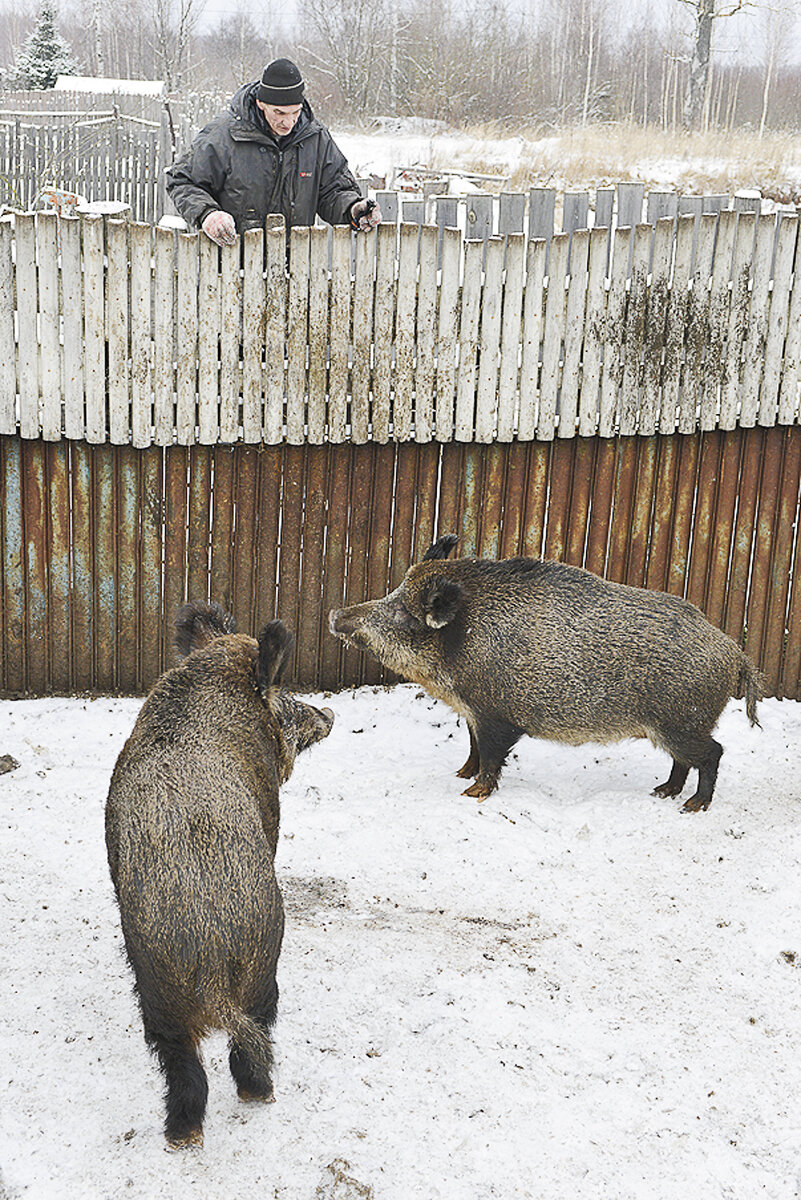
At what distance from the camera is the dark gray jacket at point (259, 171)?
662 cm

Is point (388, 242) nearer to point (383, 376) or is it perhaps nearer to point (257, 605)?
point (383, 376)

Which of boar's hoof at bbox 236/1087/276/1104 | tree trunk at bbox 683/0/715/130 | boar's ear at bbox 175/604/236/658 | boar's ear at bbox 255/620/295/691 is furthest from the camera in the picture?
tree trunk at bbox 683/0/715/130

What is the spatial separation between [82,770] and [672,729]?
2836 millimetres

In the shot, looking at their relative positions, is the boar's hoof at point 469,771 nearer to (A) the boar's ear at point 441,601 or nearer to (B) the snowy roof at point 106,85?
(A) the boar's ear at point 441,601

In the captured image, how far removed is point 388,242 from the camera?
6113mm

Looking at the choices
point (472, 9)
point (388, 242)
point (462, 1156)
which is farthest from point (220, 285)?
point (472, 9)

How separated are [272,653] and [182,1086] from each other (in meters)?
1.33

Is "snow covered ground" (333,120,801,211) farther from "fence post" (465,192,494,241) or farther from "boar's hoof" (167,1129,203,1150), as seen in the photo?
"boar's hoof" (167,1129,203,1150)

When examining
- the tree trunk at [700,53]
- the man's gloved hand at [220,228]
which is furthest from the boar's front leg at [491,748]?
the tree trunk at [700,53]

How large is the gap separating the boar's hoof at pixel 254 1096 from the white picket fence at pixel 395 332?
3492mm

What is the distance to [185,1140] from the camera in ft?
11.2

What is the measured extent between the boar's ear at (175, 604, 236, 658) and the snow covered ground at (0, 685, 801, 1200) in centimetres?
117

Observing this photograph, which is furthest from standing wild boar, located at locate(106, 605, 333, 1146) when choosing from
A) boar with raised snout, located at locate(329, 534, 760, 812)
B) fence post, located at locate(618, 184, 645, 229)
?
fence post, located at locate(618, 184, 645, 229)

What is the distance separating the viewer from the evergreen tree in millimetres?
46125
